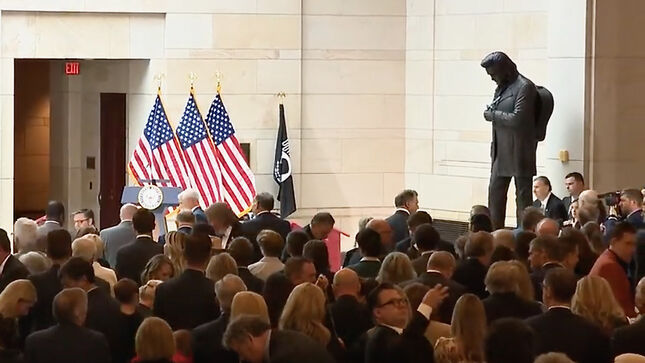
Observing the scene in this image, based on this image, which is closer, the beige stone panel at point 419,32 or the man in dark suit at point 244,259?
the man in dark suit at point 244,259

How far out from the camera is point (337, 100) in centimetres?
2058

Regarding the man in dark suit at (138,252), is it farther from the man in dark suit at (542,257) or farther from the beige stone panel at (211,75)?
the beige stone panel at (211,75)

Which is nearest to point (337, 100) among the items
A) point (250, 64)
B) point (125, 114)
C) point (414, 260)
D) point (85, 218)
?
point (250, 64)

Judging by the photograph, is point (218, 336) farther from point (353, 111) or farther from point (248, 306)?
point (353, 111)

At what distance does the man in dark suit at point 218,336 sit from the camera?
855cm

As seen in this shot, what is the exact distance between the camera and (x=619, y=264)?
10703mm

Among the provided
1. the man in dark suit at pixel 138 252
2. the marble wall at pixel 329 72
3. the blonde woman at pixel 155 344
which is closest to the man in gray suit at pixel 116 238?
the man in dark suit at pixel 138 252

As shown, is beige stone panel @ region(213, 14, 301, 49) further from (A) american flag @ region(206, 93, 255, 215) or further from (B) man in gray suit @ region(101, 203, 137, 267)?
(B) man in gray suit @ region(101, 203, 137, 267)

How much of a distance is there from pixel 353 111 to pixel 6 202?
5.12 m

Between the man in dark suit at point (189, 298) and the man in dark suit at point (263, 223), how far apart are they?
12.3ft

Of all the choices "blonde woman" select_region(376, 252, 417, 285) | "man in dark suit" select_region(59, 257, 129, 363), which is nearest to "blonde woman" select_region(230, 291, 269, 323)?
"man in dark suit" select_region(59, 257, 129, 363)

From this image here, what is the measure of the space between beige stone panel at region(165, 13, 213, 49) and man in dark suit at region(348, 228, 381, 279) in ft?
29.7

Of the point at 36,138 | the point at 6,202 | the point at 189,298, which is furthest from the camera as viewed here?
the point at 36,138

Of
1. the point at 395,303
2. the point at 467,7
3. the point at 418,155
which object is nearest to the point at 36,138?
the point at 418,155
